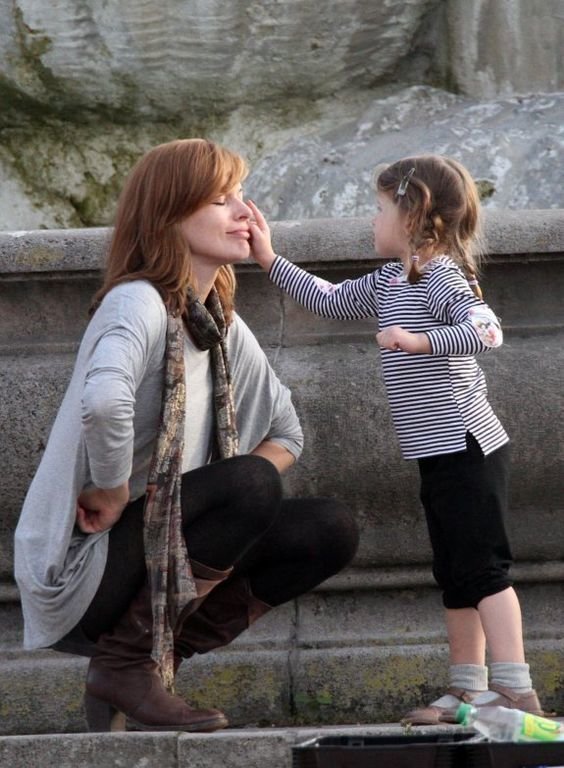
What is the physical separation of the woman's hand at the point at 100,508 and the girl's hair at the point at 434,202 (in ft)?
2.53

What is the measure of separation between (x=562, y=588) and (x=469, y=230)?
36.5 inches

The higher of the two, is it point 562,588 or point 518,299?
point 518,299

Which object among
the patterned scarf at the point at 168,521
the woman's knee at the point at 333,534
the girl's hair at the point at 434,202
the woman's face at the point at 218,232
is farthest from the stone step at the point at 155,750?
the girl's hair at the point at 434,202

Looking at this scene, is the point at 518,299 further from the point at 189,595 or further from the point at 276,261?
the point at 189,595

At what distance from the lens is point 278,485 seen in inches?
124

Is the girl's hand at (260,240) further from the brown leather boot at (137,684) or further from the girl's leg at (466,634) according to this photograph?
the girl's leg at (466,634)

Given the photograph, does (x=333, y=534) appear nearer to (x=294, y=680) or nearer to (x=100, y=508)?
(x=100, y=508)

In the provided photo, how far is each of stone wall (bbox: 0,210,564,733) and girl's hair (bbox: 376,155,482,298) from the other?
38cm

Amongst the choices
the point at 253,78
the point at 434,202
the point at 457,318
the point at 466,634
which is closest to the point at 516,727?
the point at 466,634

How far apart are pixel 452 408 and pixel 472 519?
0.22 meters

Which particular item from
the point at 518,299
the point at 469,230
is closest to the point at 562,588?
the point at 518,299

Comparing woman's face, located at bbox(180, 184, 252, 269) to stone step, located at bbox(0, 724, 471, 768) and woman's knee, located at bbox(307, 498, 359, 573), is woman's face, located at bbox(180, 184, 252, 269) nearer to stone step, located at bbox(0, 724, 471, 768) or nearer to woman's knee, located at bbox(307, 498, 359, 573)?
woman's knee, located at bbox(307, 498, 359, 573)

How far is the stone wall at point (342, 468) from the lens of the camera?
12.4 feet

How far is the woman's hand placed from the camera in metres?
3.06
